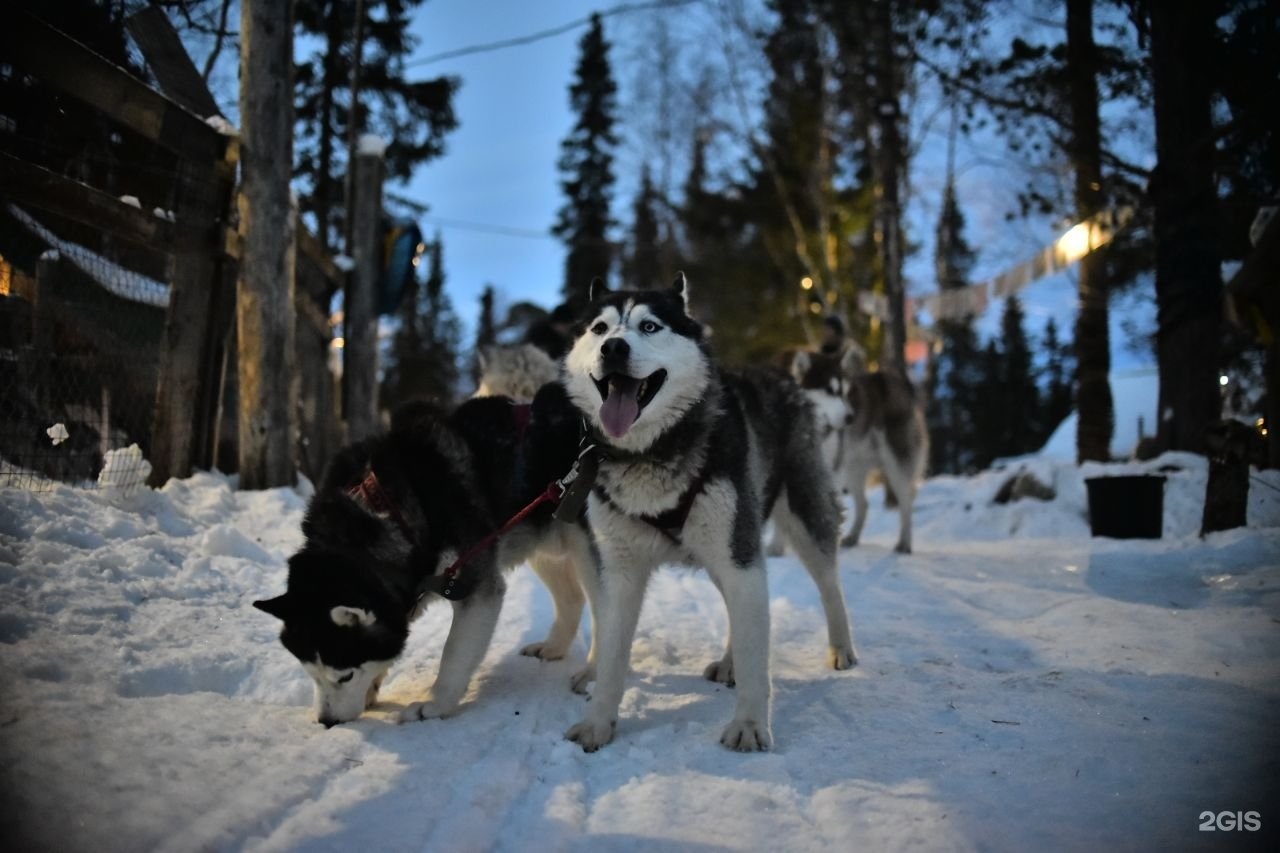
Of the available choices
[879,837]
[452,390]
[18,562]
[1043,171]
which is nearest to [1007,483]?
[1043,171]

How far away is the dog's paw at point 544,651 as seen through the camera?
142 inches

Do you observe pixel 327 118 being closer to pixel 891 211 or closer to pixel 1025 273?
pixel 891 211

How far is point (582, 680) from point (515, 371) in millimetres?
1871

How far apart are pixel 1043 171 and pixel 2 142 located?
9.69 m

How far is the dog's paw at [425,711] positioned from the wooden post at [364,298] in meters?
6.44

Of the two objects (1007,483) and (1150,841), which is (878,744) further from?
(1007,483)

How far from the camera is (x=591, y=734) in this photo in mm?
2461

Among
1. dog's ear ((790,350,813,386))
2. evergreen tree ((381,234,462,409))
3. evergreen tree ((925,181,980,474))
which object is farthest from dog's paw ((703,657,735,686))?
evergreen tree ((925,181,980,474))

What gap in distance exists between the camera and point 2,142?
10.5 ft

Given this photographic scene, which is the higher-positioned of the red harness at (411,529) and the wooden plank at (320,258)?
the wooden plank at (320,258)

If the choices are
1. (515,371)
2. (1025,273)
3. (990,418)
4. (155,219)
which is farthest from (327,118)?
(990,418)

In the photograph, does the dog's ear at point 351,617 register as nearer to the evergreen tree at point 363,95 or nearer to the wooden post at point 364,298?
the wooden post at point 364,298

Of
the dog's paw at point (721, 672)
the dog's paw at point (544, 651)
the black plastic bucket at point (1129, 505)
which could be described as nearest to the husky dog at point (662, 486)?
the dog's paw at point (721, 672)

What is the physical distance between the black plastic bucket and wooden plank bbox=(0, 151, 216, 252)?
299 inches
